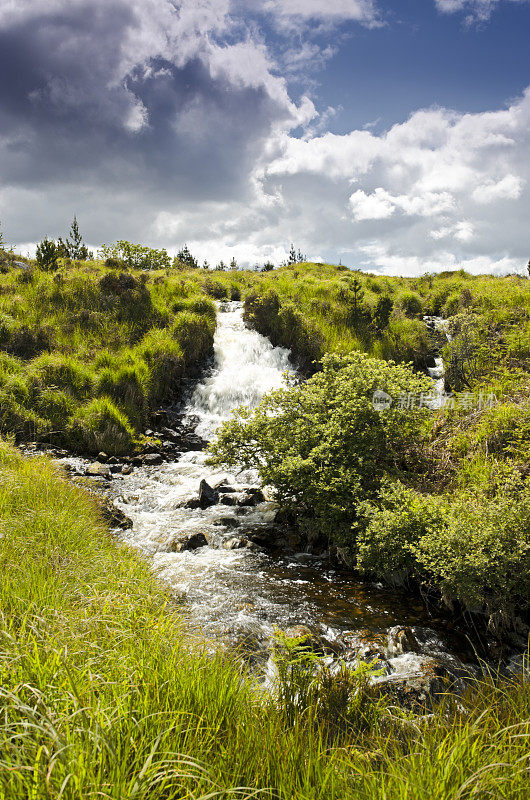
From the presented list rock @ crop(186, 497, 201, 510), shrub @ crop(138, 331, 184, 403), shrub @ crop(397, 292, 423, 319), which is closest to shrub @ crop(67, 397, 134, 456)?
shrub @ crop(138, 331, 184, 403)

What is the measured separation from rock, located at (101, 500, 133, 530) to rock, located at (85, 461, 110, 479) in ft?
10.3

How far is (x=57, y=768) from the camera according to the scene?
5.92 ft

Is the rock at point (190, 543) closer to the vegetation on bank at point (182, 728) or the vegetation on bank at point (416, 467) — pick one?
the vegetation on bank at point (416, 467)

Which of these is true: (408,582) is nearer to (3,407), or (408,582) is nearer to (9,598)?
(9,598)

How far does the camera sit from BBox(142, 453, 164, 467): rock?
1354cm

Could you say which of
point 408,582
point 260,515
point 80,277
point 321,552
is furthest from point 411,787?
point 80,277

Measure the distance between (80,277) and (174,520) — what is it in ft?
54.3

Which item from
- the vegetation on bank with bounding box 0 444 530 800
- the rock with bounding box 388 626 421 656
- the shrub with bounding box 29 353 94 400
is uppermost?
the shrub with bounding box 29 353 94 400

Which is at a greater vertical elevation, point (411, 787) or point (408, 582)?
point (411, 787)

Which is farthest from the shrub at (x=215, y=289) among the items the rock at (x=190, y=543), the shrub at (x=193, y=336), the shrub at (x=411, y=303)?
the rock at (x=190, y=543)

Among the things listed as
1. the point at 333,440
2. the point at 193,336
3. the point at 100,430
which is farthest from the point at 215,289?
the point at 333,440

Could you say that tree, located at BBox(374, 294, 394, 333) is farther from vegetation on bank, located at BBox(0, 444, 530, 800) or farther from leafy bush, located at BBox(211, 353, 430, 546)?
vegetation on bank, located at BBox(0, 444, 530, 800)

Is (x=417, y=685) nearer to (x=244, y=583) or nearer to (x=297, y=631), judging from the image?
(x=297, y=631)

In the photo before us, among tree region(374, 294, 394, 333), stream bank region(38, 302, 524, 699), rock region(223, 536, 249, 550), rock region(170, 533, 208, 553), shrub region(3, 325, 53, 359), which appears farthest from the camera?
tree region(374, 294, 394, 333)
